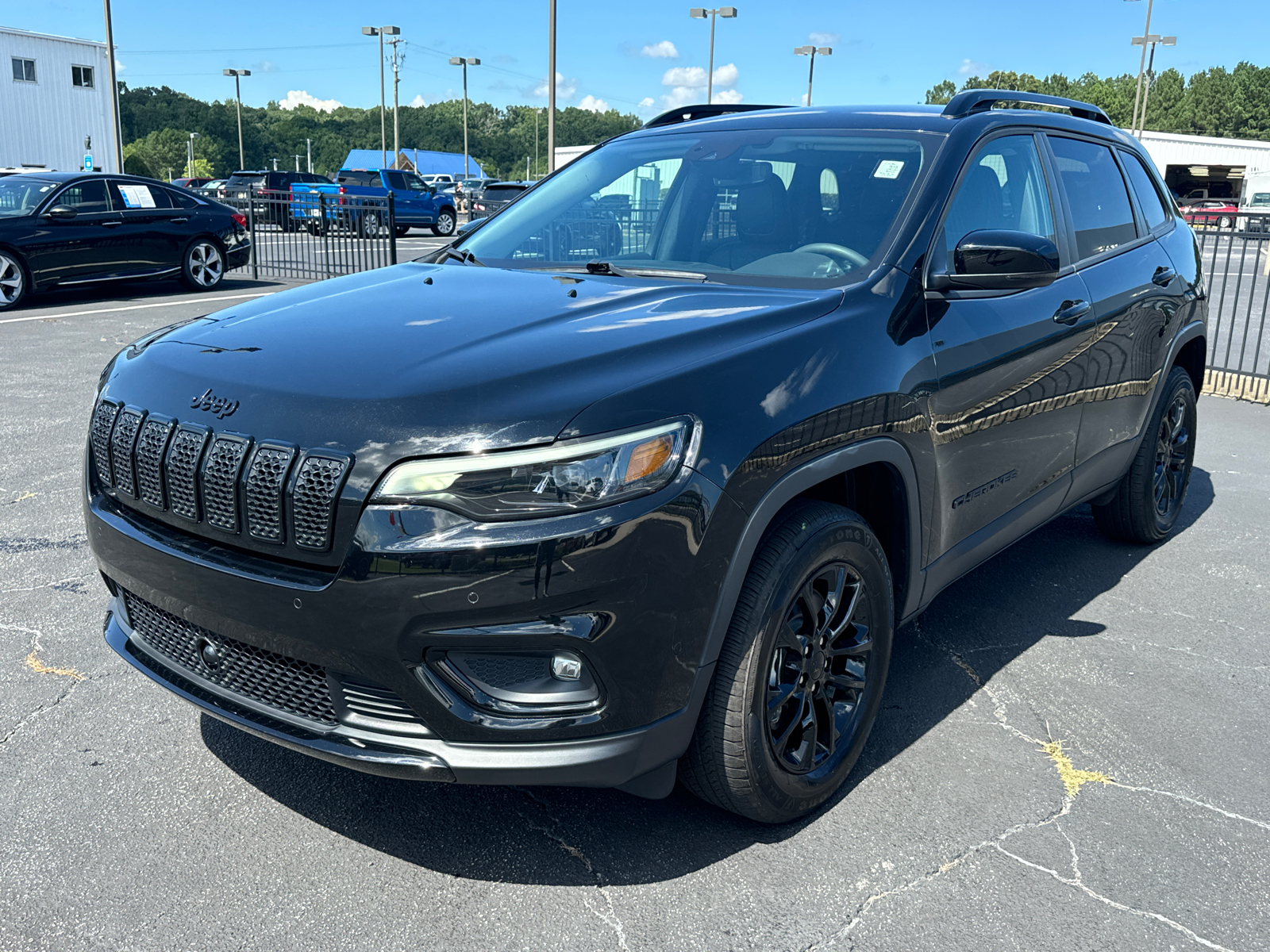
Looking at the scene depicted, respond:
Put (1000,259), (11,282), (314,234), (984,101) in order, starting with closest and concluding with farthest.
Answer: (1000,259)
(984,101)
(11,282)
(314,234)

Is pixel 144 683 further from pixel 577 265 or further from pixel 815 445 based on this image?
pixel 815 445

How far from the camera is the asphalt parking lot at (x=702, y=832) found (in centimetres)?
245

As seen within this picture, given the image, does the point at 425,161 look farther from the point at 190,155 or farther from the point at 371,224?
the point at 371,224

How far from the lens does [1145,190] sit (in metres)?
4.96

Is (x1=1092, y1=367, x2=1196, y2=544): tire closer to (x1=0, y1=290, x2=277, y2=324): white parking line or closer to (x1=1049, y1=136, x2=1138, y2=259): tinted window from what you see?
(x1=1049, y1=136, x2=1138, y2=259): tinted window

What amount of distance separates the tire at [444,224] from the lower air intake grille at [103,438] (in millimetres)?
30893

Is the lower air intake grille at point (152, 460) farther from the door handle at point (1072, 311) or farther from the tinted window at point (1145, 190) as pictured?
the tinted window at point (1145, 190)

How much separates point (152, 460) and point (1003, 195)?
2808 millimetres

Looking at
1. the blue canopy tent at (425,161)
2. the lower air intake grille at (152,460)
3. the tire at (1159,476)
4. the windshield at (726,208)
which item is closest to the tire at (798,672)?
the windshield at (726,208)

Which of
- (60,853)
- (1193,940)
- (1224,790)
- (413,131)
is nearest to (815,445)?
(1193,940)

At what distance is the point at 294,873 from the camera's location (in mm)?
2611

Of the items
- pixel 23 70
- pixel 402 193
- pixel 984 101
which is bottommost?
pixel 984 101

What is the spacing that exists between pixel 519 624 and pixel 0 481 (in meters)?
4.77

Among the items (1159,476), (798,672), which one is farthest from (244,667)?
(1159,476)
